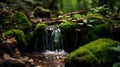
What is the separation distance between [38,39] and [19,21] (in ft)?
3.55

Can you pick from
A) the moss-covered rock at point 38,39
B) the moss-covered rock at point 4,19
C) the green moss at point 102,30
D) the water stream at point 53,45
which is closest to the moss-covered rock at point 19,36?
the moss-covered rock at point 38,39

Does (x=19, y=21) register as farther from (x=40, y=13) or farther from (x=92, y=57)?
(x=92, y=57)

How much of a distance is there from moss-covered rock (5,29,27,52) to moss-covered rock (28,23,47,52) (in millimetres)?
468

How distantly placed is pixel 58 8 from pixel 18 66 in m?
12.1

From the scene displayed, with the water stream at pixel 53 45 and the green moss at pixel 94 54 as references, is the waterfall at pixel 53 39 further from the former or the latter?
the green moss at pixel 94 54

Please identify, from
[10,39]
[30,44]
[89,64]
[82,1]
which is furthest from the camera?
[82,1]

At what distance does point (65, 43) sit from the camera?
10086mm

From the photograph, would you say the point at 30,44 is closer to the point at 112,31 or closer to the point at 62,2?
the point at 112,31

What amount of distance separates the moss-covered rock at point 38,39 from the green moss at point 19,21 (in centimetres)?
Answer: 44

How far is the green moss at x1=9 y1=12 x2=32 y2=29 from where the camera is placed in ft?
33.7

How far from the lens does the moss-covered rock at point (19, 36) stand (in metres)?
9.48

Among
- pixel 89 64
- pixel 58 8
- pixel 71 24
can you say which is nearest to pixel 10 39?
pixel 71 24

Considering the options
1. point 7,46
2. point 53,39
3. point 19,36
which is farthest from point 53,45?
point 7,46

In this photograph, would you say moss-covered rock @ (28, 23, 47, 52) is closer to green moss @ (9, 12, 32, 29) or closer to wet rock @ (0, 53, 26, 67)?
green moss @ (9, 12, 32, 29)
